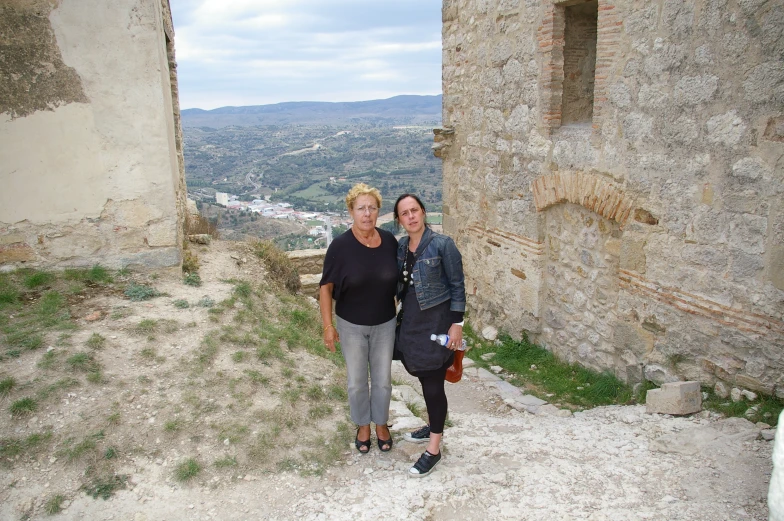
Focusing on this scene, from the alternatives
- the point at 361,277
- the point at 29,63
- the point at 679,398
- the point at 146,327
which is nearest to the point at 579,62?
the point at 679,398

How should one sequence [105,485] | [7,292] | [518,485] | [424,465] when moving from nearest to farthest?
[105,485], [518,485], [424,465], [7,292]

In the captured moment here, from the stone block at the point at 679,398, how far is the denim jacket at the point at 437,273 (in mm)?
2185

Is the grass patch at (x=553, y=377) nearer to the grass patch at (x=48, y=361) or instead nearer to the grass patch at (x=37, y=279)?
the grass patch at (x=48, y=361)

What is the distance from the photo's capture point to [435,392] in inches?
137

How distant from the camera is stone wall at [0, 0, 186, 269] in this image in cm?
522

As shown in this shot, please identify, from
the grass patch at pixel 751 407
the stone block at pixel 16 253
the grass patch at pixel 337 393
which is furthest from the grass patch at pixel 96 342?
the grass patch at pixel 751 407

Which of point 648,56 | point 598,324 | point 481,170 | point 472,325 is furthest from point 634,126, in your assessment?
point 472,325

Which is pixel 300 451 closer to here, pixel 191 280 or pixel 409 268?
pixel 409 268

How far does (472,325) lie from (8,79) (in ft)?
19.8

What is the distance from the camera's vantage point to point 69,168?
5449 mm

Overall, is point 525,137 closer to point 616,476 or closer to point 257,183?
point 616,476

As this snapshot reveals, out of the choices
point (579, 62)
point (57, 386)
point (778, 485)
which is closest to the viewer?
point (778, 485)

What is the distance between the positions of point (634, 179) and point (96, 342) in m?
4.73

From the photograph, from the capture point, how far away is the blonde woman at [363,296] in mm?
3434
